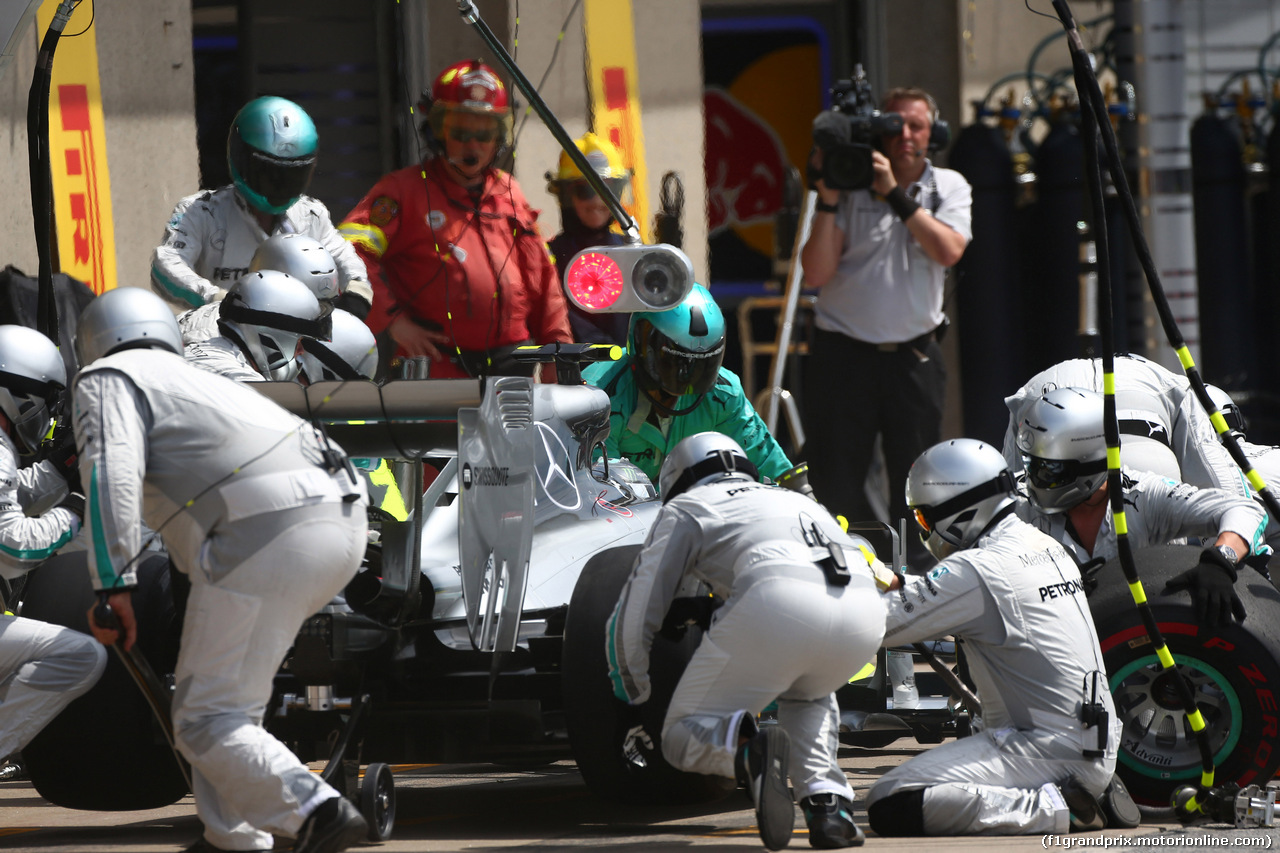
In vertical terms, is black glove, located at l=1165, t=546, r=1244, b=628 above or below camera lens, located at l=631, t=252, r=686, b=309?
below

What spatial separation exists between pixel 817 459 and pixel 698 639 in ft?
9.40

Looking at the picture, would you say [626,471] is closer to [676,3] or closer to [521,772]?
[521,772]

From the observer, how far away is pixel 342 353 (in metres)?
6.23

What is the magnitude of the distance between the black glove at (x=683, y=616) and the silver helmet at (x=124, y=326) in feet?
5.10

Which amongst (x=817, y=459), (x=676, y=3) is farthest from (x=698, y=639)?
(x=676, y=3)

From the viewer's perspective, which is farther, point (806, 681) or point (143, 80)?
point (143, 80)

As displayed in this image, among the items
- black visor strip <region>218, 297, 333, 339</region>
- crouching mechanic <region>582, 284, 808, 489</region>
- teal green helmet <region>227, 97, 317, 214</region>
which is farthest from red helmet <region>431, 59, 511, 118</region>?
black visor strip <region>218, 297, 333, 339</region>

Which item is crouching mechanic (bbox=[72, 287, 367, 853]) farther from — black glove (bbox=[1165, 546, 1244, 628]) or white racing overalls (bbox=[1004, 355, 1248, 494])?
white racing overalls (bbox=[1004, 355, 1248, 494])

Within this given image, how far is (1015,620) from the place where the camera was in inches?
208

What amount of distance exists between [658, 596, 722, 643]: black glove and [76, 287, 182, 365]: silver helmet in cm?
156

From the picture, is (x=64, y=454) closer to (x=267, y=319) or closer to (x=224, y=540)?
(x=267, y=319)

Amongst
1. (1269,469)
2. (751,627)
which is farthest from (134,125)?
(1269,469)

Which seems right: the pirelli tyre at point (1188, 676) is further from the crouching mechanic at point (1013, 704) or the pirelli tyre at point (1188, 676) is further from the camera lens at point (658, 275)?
the camera lens at point (658, 275)

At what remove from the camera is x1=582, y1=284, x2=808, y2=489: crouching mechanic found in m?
6.55
